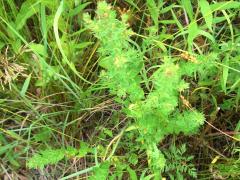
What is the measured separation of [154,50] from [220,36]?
298 mm

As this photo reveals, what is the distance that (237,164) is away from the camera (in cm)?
150

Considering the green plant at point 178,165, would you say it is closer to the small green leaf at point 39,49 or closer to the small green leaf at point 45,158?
the small green leaf at point 45,158

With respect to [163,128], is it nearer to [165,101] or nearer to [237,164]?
[165,101]

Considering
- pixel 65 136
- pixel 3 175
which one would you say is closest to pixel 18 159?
pixel 3 175

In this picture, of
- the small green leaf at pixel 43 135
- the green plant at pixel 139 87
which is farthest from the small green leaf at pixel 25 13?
the small green leaf at pixel 43 135

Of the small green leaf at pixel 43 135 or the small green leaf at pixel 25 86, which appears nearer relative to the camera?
the small green leaf at pixel 25 86

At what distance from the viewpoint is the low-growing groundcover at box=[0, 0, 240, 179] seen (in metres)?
1.40

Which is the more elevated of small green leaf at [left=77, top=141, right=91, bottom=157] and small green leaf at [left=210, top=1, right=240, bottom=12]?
small green leaf at [left=210, top=1, right=240, bottom=12]

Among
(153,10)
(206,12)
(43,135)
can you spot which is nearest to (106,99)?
(43,135)

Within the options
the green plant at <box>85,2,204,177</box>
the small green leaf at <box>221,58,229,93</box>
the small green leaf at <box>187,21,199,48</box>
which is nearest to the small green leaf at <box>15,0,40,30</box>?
the green plant at <box>85,2,204,177</box>

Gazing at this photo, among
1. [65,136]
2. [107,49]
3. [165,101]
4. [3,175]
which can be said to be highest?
[107,49]

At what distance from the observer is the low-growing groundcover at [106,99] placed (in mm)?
1396

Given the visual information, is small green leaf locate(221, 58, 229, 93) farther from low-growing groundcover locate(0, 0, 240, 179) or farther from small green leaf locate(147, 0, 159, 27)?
small green leaf locate(147, 0, 159, 27)

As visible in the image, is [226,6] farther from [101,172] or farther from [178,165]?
[101,172]
